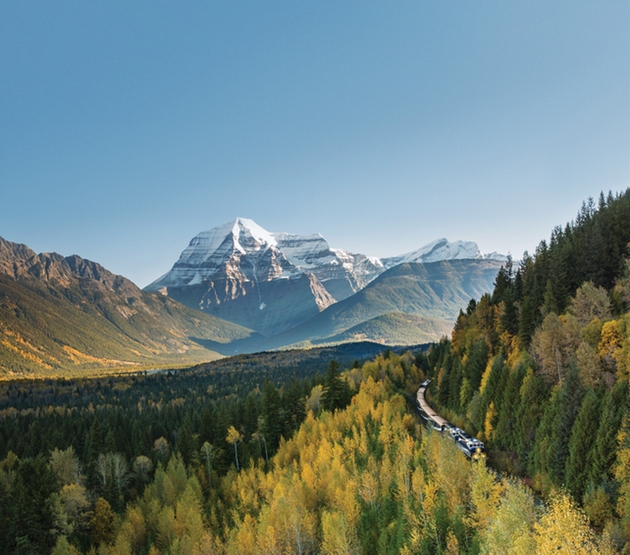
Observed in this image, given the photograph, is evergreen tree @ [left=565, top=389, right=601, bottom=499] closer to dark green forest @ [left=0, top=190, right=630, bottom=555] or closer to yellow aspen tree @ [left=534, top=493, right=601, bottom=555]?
dark green forest @ [left=0, top=190, right=630, bottom=555]

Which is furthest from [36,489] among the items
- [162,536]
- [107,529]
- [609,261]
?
[609,261]

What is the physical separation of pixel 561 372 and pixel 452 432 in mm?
23320

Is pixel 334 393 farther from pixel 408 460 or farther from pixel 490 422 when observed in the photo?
Result: pixel 408 460

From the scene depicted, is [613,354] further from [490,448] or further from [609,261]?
[609,261]

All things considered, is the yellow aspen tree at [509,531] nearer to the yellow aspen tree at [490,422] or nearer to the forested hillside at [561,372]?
the forested hillside at [561,372]

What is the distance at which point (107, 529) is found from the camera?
8900 centimetres

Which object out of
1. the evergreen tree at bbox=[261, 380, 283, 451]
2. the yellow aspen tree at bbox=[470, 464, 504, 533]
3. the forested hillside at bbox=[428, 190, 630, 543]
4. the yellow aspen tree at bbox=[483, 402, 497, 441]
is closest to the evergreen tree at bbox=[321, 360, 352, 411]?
the evergreen tree at bbox=[261, 380, 283, 451]

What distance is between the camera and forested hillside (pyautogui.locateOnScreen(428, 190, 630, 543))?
61031 millimetres

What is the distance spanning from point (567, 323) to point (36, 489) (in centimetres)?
10688

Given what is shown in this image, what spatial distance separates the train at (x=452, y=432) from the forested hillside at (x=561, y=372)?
335 cm

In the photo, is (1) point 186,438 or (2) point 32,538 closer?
(2) point 32,538

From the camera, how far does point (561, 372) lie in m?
76.7

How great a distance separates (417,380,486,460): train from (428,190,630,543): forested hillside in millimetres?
3349

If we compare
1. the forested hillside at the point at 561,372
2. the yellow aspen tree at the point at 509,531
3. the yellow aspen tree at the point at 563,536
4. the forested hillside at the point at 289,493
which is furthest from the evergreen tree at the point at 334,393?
the yellow aspen tree at the point at 563,536
